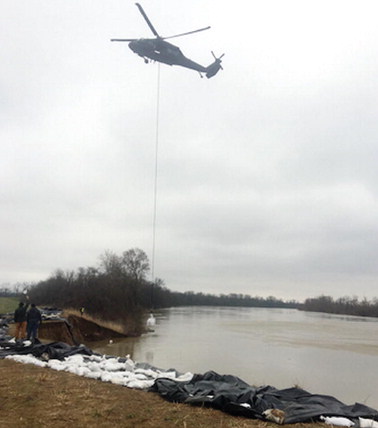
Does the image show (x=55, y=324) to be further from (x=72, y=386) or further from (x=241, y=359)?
(x=72, y=386)

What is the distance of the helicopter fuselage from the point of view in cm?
1277

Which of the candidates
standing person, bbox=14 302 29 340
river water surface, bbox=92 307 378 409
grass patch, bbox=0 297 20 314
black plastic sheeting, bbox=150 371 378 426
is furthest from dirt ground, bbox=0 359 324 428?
grass patch, bbox=0 297 20 314

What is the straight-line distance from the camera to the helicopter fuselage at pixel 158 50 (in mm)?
12766

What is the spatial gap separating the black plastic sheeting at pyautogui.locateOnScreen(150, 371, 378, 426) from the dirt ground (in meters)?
0.15

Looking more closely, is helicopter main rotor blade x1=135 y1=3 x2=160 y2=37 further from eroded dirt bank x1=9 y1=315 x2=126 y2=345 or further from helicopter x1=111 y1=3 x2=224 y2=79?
eroded dirt bank x1=9 y1=315 x2=126 y2=345

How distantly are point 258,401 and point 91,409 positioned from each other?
2346mm

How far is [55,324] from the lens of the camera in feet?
65.9

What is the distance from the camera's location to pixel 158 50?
13.0 m

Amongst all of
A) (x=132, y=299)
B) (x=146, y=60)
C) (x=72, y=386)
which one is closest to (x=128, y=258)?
(x=132, y=299)

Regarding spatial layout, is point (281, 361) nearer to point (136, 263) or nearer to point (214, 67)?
point (214, 67)

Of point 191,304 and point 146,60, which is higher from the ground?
point 146,60

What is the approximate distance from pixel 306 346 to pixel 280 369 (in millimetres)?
9827

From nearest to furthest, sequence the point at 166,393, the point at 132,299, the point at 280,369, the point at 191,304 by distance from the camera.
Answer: the point at 166,393 → the point at 280,369 → the point at 132,299 → the point at 191,304

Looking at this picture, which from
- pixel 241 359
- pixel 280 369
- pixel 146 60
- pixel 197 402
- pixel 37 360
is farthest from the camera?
pixel 241 359
